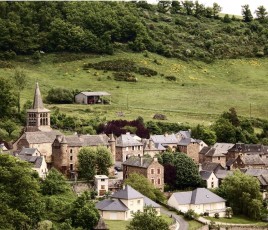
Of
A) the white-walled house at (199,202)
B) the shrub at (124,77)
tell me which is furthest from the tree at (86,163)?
the shrub at (124,77)

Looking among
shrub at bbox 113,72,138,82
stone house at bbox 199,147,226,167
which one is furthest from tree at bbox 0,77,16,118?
shrub at bbox 113,72,138,82

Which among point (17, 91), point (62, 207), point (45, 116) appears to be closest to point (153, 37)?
point (17, 91)

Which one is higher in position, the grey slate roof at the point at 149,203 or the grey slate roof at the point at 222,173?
the grey slate roof at the point at 222,173

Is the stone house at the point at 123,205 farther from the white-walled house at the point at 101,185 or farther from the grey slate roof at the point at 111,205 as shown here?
the white-walled house at the point at 101,185

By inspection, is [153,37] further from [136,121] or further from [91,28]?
[136,121]

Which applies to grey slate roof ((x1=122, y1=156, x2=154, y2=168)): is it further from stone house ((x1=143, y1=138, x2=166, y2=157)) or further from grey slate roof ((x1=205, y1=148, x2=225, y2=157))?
grey slate roof ((x1=205, y1=148, x2=225, y2=157))
